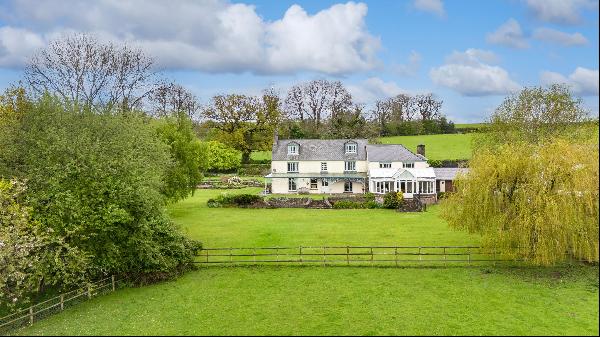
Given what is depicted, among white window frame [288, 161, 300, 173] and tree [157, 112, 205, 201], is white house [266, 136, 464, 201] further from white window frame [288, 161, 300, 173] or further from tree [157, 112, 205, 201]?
tree [157, 112, 205, 201]

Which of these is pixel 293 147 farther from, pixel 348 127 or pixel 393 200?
pixel 348 127

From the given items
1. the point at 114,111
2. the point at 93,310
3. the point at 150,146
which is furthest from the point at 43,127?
the point at 93,310

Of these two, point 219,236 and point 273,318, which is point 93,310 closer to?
point 273,318

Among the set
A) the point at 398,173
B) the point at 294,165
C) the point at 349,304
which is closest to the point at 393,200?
the point at 398,173

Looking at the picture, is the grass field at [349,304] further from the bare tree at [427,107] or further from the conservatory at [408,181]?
the bare tree at [427,107]

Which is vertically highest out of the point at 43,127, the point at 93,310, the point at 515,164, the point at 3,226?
the point at 43,127
